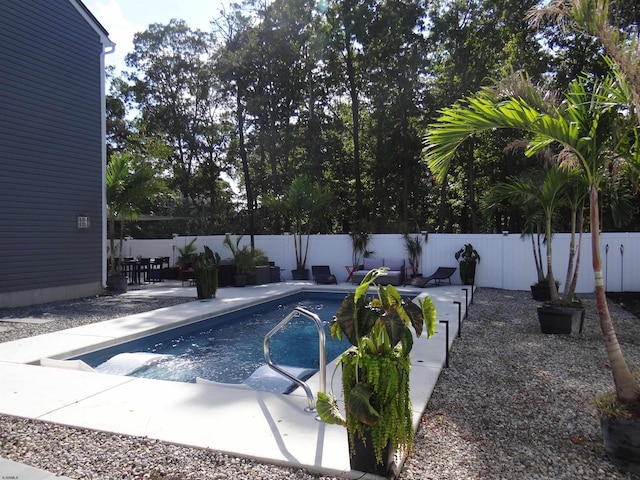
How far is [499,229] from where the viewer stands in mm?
21250

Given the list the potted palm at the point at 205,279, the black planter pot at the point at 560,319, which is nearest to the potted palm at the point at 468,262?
the black planter pot at the point at 560,319

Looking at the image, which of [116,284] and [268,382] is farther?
[116,284]

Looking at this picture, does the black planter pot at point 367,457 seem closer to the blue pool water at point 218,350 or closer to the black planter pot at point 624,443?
the black planter pot at point 624,443

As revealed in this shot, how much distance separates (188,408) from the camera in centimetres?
357

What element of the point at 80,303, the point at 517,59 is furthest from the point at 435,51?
Result: the point at 80,303

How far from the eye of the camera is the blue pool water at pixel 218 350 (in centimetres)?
553

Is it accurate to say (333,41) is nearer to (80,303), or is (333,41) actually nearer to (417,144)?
(417,144)

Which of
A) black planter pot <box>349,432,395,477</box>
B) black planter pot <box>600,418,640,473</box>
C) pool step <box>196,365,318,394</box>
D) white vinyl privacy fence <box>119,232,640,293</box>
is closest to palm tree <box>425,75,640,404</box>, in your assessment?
black planter pot <box>600,418,640,473</box>

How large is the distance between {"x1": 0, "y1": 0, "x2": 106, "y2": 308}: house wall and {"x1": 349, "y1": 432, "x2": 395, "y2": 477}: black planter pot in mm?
8989

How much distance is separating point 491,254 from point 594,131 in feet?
31.6

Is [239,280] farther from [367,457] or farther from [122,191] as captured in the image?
[367,457]

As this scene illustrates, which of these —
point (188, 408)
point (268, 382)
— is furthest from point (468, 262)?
point (188, 408)

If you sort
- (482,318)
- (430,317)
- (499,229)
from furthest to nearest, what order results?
(499,229), (482,318), (430,317)

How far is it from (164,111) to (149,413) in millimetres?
23500
